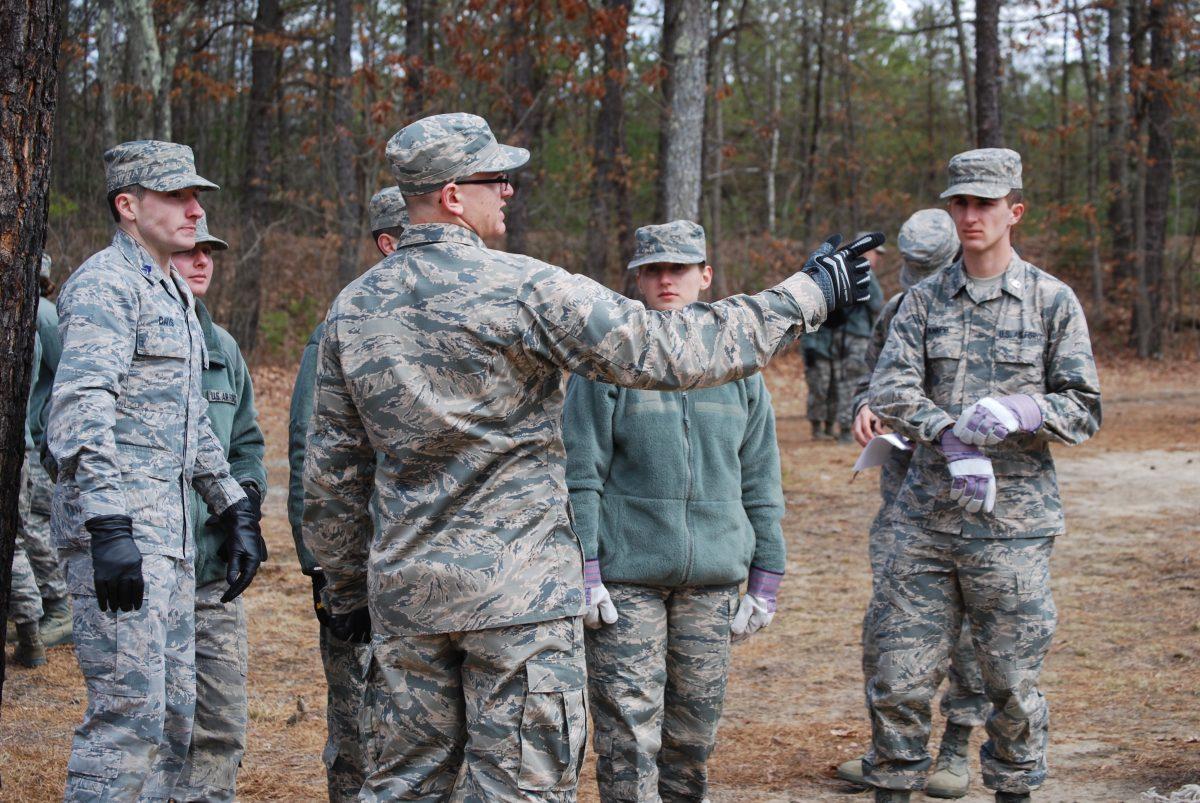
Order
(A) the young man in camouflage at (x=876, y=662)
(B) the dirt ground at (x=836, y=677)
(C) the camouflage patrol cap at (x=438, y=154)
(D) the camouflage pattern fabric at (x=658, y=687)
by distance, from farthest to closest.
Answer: (B) the dirt ground at (x=836, y=677) < (A) the young man in camouflage at (x=876, y=662) < (D) the camouflage pattern fabric at (x=658, y=687) < (C) the camouflage patrol cap at (x=438, y=154)

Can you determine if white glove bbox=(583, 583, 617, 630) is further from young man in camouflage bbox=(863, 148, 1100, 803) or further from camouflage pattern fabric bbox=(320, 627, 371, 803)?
young man in camouflage bbox=(863, 148, 1100, 803)

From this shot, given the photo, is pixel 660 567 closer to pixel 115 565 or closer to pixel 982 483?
pixel 982 483

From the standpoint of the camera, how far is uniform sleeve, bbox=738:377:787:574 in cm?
443

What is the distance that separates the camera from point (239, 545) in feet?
14.1

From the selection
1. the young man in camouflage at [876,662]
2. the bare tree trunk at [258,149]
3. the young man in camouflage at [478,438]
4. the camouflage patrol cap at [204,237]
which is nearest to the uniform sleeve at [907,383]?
the young man in camouflage at [876,662]

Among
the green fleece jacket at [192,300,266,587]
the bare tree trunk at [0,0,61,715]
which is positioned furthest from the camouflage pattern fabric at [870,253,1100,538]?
the bare tree trunk at [0,0,61,715]

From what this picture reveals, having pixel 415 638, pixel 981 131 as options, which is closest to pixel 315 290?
pixel 981 131

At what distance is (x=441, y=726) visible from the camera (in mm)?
3162

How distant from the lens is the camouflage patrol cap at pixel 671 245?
4414 mm

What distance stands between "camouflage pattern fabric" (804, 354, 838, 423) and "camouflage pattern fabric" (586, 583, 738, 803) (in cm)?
1038

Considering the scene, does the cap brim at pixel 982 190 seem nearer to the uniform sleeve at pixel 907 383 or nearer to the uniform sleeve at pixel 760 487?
the uniform sleeve at pixel 907 383

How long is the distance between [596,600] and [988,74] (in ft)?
44.1

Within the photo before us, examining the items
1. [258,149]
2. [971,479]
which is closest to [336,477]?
[971,479]

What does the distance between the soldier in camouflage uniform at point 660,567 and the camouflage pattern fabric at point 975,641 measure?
0.65 m
